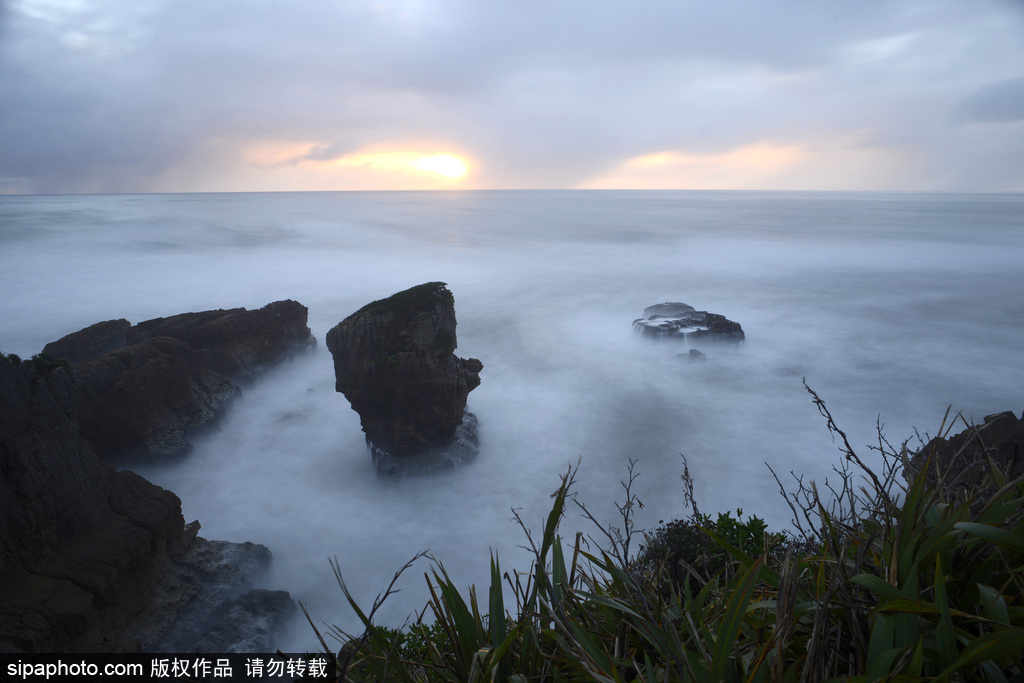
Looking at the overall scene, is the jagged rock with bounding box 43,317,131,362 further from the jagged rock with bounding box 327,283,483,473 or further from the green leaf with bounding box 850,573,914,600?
the green leaf with bounding box 850,573,914,600


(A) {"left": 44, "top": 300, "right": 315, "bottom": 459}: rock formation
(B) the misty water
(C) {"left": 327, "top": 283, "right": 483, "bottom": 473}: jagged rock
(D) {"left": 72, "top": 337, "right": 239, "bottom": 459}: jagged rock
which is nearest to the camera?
(B) the misty water

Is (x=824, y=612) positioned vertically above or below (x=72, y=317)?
above

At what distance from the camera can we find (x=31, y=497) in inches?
355

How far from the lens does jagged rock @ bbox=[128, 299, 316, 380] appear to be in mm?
21375

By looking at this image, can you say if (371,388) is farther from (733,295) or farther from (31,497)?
(733,295)

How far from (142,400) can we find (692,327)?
25.4 metres

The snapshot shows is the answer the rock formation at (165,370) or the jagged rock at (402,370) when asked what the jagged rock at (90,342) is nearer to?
the rock formation at (165,370)

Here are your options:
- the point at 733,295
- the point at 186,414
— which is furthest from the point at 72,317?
the point at 733,295

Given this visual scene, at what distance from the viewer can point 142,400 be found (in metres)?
16.4

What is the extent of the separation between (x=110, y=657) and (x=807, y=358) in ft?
98.7

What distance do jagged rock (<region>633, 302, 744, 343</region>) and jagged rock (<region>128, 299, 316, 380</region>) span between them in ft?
63.1

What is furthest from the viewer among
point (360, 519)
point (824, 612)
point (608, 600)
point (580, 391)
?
point (580, 391)

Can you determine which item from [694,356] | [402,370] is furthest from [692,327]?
[402,370]

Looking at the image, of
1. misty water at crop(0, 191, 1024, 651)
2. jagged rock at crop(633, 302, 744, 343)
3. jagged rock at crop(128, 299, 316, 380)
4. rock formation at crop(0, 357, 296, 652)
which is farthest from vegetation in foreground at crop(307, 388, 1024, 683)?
jagged rock at crop(633, 302, 744, 343)
